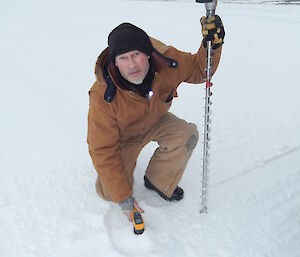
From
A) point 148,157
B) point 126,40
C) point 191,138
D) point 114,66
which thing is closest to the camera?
point 126,40

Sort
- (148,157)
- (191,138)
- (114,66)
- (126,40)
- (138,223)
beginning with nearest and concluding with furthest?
(126,40)
(114,66)
(138,223)
(191,138)
(148,157)

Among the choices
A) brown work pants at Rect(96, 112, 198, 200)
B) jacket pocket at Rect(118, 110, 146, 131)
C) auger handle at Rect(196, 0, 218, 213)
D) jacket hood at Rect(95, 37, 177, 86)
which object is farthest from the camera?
brown work pants at Rect(96, 112, 198, 200)

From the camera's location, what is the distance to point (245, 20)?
6.04 meters

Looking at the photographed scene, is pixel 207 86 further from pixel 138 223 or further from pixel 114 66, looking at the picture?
pixel 138 223

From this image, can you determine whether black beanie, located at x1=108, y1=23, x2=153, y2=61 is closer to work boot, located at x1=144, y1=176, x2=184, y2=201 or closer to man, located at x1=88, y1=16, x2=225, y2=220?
man, located at x1=88, y1=16, x2=225, y2=220

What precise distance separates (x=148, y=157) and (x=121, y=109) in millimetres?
835

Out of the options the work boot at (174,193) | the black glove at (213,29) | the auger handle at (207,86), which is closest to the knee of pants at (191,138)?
the auger handle at (207,86)

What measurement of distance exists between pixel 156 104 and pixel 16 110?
1.77m

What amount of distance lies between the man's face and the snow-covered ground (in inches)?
32.6

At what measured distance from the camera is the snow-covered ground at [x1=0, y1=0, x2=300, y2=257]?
2.05m

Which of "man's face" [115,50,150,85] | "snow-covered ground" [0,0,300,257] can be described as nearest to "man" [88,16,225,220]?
"man's face" [115,50,150,85]

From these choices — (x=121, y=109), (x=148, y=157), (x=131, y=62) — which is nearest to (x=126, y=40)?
(x=131, y=62)

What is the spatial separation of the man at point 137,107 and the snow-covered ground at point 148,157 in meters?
0.20

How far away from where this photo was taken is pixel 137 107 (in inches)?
79.0
